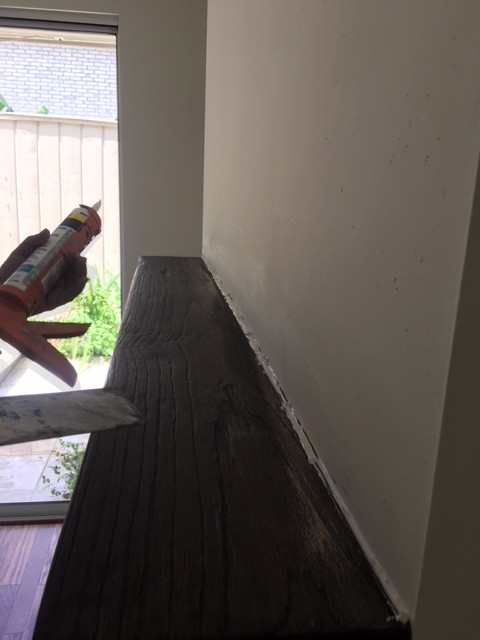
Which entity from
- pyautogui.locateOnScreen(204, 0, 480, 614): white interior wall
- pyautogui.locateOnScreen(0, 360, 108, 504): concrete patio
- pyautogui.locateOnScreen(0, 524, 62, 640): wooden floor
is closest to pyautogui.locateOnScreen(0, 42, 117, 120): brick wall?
pyautogui.locateOnScreen(0, 360, 108, 504): concrete patio

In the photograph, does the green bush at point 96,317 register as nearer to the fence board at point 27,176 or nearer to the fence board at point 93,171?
the fence board at point 93,171

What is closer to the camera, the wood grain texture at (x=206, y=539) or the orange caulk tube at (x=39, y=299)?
the wood grain texture at (x=206, y=539)

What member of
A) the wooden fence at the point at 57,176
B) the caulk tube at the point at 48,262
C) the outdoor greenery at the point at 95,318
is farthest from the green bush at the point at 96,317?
the caulk tube at the point at 48,262

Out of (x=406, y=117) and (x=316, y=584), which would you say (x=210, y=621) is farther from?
(x=406, y=117)

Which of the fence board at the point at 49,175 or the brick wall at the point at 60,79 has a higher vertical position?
the brick wall at the point at 60,79

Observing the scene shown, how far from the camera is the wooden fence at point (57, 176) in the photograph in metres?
2.61

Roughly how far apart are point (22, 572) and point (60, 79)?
2.18m

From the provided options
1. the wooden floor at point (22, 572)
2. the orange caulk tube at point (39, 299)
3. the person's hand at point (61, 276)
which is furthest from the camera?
the wooden floor at point (22, 572)

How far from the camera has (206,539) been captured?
15.6 inches

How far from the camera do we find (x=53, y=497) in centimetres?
288

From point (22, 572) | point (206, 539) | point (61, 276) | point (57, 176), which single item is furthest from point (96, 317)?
point (206, 539)

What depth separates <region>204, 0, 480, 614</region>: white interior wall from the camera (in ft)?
0.99

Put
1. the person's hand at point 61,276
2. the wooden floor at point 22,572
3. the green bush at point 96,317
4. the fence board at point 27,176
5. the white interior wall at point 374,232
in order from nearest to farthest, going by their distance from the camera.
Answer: the white interior wall at point 374,232
the person's hand at point 61,276
the wooden floor at point 22,572
the fence board at point 27,176
the green bush at point 96,317

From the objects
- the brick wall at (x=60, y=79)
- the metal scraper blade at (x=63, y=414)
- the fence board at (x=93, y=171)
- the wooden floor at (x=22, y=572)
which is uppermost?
the brick wall at (x=60, y=79)
